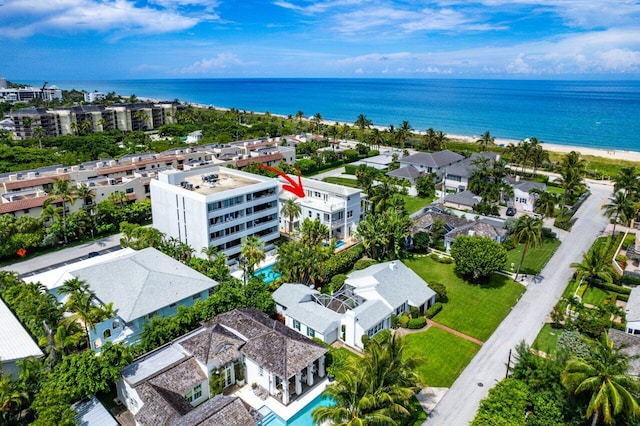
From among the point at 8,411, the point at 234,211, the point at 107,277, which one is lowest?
the point at 8,411

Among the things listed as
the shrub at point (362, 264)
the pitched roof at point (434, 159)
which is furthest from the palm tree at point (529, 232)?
the pitched roof at point (434, 159)

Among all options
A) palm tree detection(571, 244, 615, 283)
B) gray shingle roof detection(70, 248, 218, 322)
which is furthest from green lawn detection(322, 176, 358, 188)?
gray shingle roof detection(70, 248, 218, 322)

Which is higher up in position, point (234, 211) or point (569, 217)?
point (234, 211)

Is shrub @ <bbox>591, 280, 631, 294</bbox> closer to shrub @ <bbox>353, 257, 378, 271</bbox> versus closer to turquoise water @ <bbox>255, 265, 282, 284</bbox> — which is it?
shrub @ <bbox>353, 257, 378, 271</bbox>

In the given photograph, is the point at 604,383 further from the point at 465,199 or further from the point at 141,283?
the point at 465,199

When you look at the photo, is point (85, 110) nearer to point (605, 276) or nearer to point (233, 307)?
point (233, 307)

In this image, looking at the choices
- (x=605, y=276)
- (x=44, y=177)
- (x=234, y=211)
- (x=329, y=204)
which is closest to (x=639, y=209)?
(x=605, y=276)
